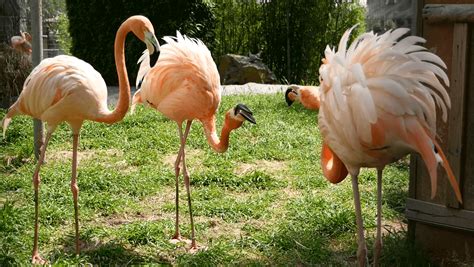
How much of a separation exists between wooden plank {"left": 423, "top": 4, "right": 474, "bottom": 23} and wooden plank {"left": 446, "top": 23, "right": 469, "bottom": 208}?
0.15 ft

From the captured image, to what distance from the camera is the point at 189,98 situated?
14.9 feet

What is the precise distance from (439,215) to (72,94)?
245 cm

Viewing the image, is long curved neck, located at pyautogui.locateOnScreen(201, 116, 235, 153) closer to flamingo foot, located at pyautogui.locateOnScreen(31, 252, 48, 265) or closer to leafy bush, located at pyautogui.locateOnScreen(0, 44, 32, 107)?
flamingo foot, located at pyautogui.locateOnScreen(31, 252, 48, 265)

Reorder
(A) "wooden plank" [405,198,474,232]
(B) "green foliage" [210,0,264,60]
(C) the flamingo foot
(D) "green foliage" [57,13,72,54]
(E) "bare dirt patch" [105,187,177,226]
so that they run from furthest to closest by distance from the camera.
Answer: (D) "green foliage" [57,13,72,54] → (B) "green foliage" [210,0,264,60] → (E) "bare dirt patch" [105,187,177,226] → (C) the flamingo foot → (A) "wooden plank" [405,198,474,232]

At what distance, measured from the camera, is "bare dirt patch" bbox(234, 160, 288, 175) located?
6090mm

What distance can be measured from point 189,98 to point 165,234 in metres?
1.02

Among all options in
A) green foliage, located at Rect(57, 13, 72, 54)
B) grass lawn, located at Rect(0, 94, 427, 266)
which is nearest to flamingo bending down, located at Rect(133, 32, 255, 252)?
grass lawn, located at Rect(0, 94, 427, 266)

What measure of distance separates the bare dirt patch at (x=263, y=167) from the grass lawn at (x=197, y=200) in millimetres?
11

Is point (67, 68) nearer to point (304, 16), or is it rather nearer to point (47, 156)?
point (47, 156)

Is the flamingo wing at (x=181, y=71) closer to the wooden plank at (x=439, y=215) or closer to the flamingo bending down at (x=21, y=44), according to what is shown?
the wooden plank at (x=439, y=215)

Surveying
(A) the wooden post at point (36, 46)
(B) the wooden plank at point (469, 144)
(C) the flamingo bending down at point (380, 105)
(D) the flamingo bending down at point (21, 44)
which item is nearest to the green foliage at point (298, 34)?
(D) the flamingo bending down at point (21, 44)

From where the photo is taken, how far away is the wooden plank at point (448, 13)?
3594mm

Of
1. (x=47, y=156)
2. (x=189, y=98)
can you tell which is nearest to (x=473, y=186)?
(x=189, y=98)

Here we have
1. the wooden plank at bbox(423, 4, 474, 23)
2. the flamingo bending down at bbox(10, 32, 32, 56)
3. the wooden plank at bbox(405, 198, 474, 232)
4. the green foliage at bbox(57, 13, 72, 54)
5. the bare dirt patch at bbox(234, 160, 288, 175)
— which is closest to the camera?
the wooden plank at bbox(423, 4, 474, 23)
